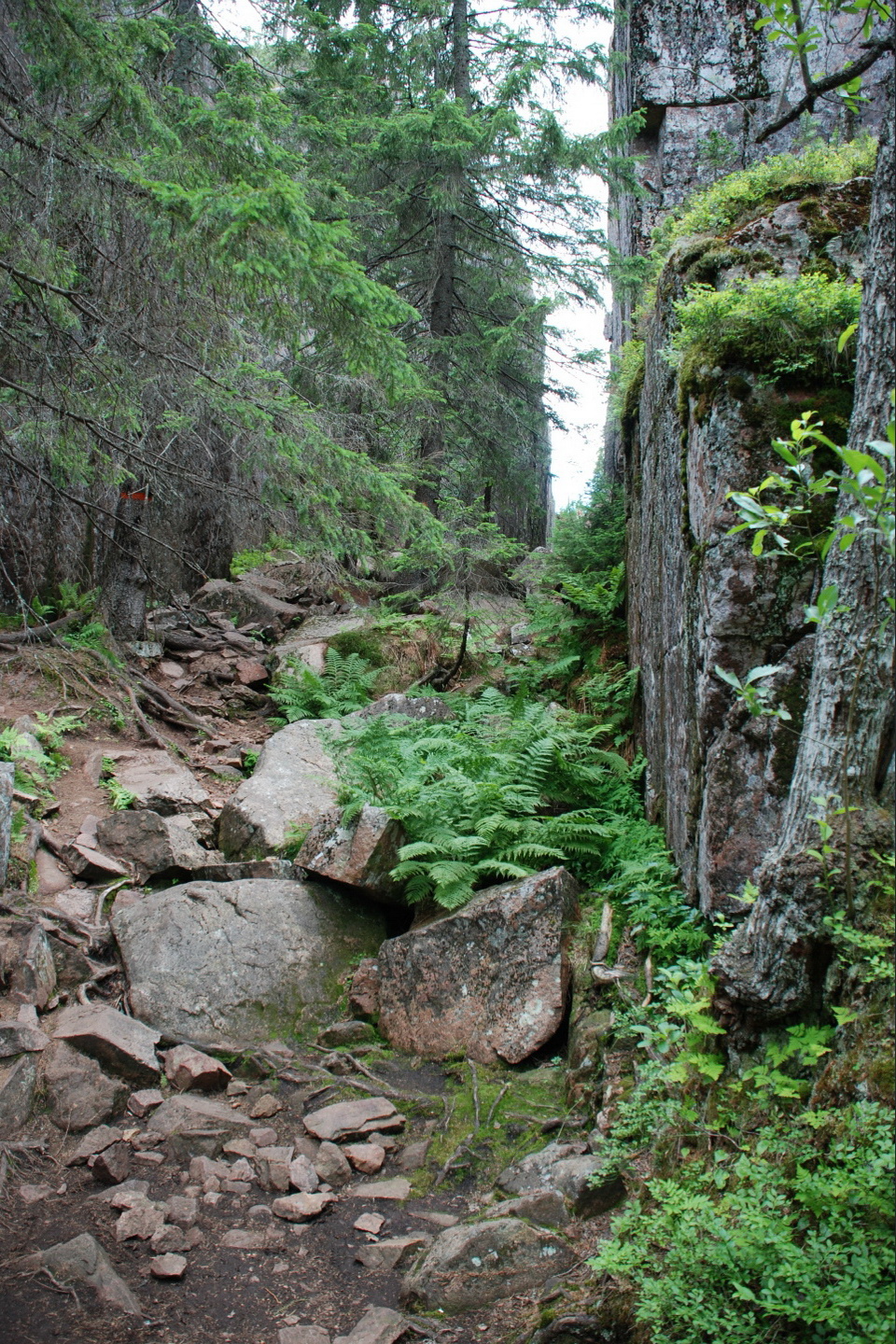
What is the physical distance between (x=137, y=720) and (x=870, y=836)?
26.2 ft

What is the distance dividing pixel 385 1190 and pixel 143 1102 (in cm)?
145

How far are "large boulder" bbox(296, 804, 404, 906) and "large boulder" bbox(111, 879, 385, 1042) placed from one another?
266mm

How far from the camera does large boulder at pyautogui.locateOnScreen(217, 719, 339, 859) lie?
23.6 ft

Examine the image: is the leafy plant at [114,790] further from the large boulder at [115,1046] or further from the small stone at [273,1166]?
the small stone at [273,1166]

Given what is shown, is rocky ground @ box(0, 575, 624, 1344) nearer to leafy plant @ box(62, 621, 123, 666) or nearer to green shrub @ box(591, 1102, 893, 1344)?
green shrub @ box(591, 1102, 893, 1344)

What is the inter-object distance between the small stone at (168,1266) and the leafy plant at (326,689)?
6.46m

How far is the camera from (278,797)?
7.62 metres

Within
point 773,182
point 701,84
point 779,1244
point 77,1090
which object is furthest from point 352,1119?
point 701,84

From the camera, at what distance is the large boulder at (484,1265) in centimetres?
322

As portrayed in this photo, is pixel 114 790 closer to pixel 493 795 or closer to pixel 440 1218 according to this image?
pixel 493 795

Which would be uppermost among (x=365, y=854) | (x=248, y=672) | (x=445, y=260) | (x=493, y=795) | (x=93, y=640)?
(x=445, y=260)

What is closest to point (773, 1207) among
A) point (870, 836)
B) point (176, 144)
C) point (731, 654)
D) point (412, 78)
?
point (870, 836)

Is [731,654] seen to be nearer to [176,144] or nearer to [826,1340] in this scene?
[826,1340]

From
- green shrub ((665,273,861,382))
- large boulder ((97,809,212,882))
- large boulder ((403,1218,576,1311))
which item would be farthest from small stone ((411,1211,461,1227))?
green shrub ((665,273,861,382))
